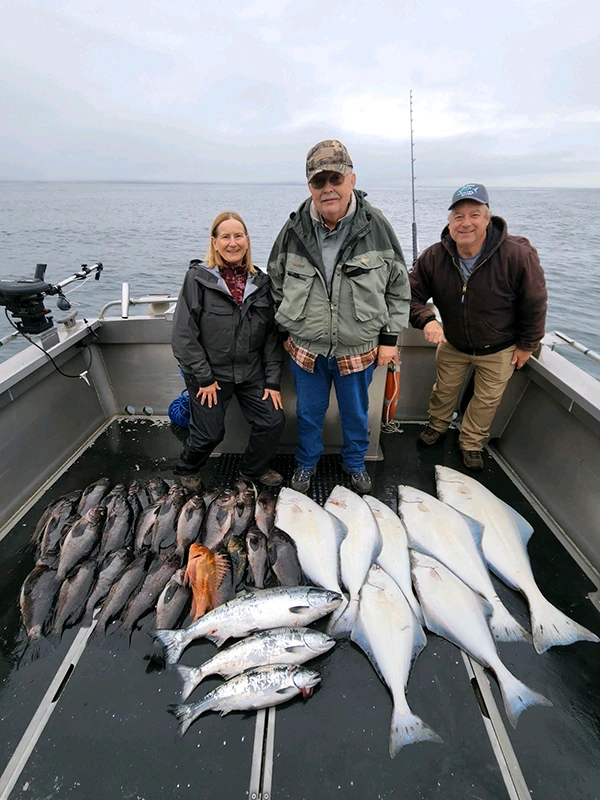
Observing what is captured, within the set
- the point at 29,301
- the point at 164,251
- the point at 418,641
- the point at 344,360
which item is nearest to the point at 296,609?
the point at 418,641

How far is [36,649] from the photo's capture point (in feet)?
7.33

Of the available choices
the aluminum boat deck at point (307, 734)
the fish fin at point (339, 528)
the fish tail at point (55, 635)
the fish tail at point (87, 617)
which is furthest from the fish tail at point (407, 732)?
the fish tail at point (55, 635)


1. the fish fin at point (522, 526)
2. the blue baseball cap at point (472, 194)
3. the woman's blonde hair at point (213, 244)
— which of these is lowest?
the fish fin at point (522, 526)

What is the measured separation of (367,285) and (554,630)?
2.16 m

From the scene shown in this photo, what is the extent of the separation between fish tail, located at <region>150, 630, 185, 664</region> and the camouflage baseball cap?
2.60 m

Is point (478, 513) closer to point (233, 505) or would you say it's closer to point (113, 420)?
point (233, 505)

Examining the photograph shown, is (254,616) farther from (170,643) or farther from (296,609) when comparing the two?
(170,643)

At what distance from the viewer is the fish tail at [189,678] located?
2049 mm

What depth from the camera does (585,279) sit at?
51.5 feet

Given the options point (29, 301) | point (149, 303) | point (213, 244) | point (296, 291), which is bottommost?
point (149, 303)

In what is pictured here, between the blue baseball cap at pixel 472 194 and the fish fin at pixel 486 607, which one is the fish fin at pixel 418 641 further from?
the blue baseball cap at pixel 472 194

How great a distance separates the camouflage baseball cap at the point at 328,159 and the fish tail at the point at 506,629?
2596 millimetres

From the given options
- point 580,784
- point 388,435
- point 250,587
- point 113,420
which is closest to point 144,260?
point 113,420

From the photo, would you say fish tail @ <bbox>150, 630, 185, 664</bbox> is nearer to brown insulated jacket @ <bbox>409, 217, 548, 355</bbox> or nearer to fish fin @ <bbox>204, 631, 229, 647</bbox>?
fish fin @ <bbox>204, 631, 229, 647</bbox>
